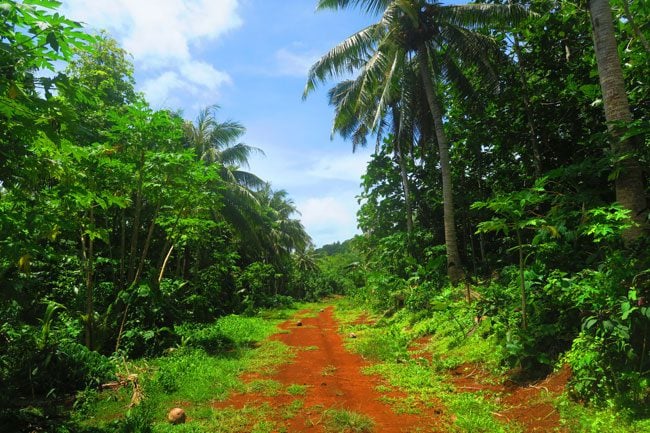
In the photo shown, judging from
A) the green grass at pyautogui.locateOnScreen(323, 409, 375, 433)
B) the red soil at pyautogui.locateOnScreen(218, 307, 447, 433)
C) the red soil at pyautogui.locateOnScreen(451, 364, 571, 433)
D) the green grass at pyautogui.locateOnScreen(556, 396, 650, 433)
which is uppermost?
the green grass at pyautogui.locateOnScreen(556, 396, 650, 433)

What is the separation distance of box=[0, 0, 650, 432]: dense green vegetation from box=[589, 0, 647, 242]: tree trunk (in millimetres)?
25

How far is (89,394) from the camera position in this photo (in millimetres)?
5289

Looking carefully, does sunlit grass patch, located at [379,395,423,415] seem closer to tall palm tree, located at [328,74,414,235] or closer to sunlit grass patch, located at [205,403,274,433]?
sunlit grass patch, located at [205,403,274,433]

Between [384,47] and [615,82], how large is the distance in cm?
719

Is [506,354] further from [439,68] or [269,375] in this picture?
[439,68]

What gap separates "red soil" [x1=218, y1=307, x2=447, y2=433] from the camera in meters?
4.31

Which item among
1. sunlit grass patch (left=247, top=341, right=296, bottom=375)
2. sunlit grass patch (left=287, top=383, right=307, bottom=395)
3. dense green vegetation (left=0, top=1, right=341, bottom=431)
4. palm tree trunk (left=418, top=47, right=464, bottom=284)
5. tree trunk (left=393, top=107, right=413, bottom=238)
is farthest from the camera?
tree trunk (left=393, top=107, right=413, bottom=238)

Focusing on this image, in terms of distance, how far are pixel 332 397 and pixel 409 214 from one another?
1087 cm

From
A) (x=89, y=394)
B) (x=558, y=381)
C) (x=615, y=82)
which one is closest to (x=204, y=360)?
(x=89, y=394)

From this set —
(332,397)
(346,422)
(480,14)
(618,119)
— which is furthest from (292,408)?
(480,14)

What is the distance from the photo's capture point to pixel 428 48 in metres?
11.7

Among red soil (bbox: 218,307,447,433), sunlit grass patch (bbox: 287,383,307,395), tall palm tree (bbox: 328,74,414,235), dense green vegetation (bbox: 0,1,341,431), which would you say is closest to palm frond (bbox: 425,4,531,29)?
tall palm tree (bbox: 328,74,414,235)

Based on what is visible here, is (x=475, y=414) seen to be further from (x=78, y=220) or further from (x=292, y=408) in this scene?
(x=78, y=220)

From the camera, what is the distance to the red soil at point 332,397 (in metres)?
4.31
